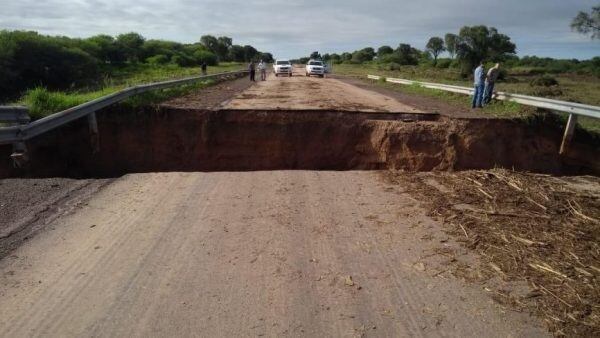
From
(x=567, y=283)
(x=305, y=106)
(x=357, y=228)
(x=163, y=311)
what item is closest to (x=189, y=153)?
(x=305, y=106)

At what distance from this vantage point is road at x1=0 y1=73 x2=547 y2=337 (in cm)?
365

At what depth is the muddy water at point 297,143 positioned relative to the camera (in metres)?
12.1

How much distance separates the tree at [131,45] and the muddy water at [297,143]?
68.0m

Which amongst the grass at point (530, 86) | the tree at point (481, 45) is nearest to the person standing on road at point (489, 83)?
Answer: the grass at point (530, 86)

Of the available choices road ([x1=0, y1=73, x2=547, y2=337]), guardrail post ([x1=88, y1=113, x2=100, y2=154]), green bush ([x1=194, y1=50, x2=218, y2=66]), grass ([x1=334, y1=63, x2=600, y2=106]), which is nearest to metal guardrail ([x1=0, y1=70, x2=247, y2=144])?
guardrail post ([x1=88, y1=113, x2=100, y2=154])

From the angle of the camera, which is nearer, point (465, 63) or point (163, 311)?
point (163, 311)

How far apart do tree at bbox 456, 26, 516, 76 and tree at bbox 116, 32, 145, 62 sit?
5295cm

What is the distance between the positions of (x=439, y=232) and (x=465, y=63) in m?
54.6

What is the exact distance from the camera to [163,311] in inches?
150

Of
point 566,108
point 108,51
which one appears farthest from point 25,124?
point 108,51

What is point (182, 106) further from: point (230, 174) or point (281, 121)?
point (230, 174)

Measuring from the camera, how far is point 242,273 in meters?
4.43

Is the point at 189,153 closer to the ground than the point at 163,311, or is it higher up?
closer to the ground

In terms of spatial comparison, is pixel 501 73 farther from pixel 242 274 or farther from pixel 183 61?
pixel 183 61
